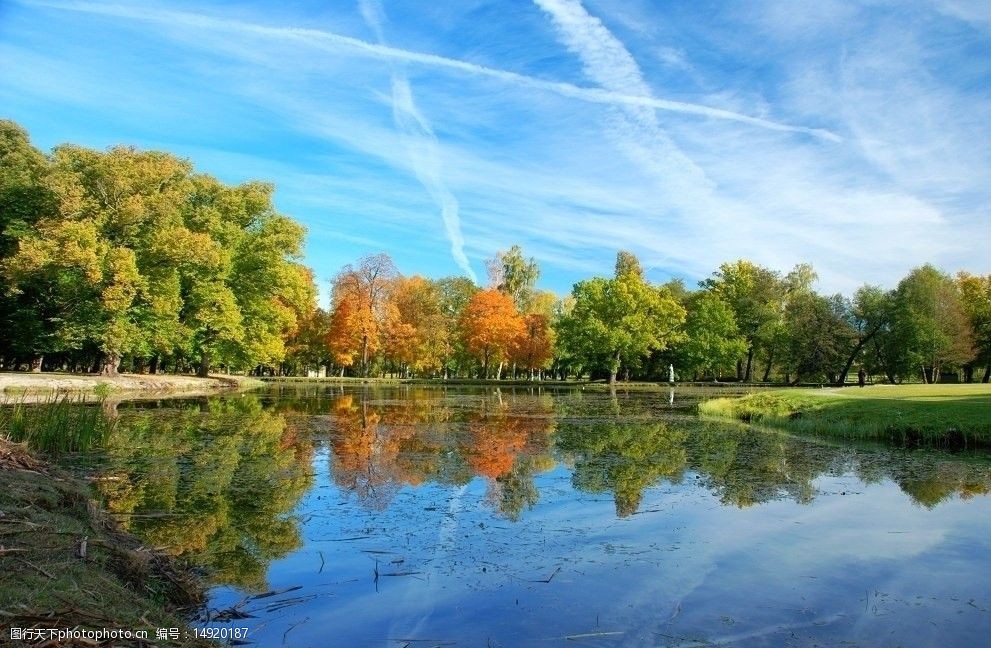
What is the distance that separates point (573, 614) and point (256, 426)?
17.8 metres

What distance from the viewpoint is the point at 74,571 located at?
5406 mm

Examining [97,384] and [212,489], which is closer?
[212,489]

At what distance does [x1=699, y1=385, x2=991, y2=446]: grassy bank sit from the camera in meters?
18.8

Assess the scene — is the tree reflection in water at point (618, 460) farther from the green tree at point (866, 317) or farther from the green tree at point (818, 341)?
the green tree at point (866, 317)

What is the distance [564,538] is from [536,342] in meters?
68.0

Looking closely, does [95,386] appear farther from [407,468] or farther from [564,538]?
[564,538]

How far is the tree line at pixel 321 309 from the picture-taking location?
37469 mm

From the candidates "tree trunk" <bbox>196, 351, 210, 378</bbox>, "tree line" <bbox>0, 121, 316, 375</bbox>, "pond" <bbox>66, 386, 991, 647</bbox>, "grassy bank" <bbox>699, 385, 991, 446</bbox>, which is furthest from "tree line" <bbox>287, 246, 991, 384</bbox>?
"pond" <bbox>66, 386, 991, 647</bbox>

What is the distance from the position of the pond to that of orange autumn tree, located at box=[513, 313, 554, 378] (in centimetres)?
5812

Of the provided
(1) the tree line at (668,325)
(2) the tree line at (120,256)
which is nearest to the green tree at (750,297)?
(1) the tree line at (668,325)

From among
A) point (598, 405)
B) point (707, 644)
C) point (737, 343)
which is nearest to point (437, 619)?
point (707, 644)

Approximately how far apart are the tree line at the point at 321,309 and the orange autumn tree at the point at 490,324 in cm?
26

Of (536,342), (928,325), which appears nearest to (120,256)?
(536,342)

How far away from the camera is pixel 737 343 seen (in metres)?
66.9
